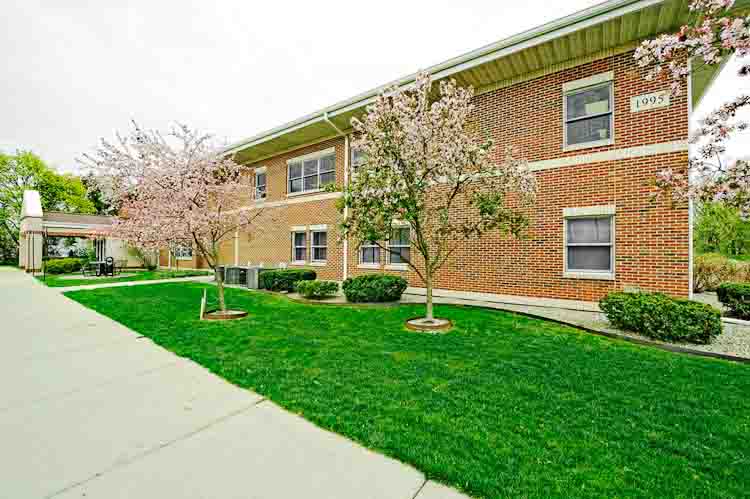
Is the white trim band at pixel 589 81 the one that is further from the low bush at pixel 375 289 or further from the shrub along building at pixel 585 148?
the low bush at pixel 375 289

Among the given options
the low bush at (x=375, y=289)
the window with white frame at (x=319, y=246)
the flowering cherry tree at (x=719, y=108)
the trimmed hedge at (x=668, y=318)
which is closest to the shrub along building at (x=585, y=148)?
the low bush at (x=375, y=289)

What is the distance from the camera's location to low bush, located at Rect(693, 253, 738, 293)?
447 inches

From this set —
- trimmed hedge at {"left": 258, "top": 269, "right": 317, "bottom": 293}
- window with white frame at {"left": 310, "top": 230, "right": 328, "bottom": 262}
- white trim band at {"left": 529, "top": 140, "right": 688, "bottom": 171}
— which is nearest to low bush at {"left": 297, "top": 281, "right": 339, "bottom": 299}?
trimmed hedge at {"left": 258, "top": 269, "right": 317, "bottom": 293}

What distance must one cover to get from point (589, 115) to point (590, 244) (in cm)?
341

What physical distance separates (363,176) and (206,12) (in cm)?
1191

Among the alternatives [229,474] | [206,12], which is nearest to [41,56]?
[206,12]

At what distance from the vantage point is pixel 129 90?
23469mm

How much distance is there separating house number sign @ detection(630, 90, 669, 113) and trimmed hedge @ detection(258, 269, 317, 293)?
1151 cm

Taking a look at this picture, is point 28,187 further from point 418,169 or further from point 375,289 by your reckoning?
point 418,169

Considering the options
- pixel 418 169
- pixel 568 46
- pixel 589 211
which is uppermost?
pixel 568 46

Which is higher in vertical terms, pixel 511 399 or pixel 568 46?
pixel 568 46

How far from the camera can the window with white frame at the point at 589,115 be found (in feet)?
27.7

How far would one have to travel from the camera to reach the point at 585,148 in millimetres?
8617

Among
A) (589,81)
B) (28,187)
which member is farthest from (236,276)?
(28,187)
